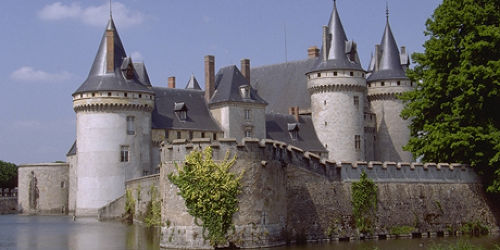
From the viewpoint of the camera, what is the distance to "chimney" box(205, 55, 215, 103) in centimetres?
5047

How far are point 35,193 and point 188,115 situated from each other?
38.1 feet

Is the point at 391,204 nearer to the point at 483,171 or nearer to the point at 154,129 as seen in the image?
the point at 483,171

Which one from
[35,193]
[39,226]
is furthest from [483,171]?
[35,193]

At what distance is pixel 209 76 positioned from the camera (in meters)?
50.8

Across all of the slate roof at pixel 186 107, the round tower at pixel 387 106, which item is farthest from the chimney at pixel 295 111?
the slate roof at pixel 186 107

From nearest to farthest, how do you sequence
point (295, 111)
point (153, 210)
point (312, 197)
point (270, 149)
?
1. point (270, 149)
2. point (312, 197)
3. point (153, 210)
4. point (295, 111)

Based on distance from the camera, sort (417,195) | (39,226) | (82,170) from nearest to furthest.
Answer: (417,195)
(39,226)
(82,170)

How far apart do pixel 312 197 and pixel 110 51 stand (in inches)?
964

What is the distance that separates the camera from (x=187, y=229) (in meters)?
22.2

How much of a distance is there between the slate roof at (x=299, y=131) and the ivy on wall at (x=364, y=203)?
24516 millimetres

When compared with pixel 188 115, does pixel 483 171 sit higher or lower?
lower

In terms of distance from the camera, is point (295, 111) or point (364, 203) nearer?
point (364, 203)

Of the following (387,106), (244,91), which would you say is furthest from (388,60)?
(244,91)

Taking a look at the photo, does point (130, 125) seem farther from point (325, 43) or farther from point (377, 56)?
point (377, 56)
